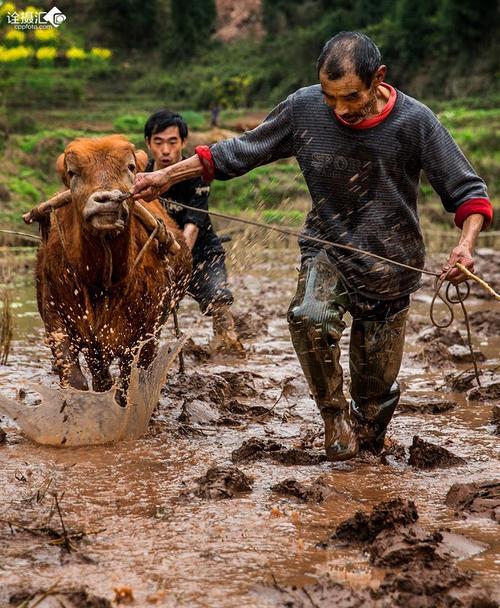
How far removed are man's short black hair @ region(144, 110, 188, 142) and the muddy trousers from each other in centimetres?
253

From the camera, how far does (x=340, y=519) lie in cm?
390

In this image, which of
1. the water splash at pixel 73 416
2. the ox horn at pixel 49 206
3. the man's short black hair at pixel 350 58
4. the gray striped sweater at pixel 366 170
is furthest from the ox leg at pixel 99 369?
the man's short black hair at pixel 350 58

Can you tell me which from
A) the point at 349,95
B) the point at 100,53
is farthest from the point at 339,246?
the point at 100,53

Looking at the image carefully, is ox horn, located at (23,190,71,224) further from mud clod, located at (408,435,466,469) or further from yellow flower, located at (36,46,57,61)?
yellow flower, located at (36,46,57,61)

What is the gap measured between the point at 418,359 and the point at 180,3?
45.5 m

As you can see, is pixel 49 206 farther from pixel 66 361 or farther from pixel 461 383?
pixel 461 383

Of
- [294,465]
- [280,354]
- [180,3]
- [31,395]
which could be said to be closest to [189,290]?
[280,354]

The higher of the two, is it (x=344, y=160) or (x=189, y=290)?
(x=344, y=160)

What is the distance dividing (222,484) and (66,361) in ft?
5.63

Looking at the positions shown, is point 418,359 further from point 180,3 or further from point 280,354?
point 180,3

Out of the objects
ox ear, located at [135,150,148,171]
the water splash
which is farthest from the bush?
the water splash

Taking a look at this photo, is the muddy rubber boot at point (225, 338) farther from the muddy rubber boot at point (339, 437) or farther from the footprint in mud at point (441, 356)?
the muddy rubber boot at point (339, 437)

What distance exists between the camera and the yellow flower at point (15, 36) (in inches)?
1498

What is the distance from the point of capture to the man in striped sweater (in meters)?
4.46
